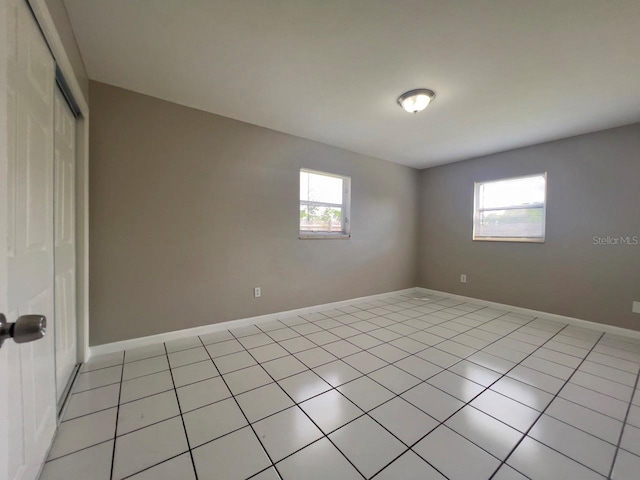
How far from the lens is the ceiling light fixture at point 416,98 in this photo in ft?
7.58

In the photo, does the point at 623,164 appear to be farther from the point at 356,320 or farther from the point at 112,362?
the point at 112,362

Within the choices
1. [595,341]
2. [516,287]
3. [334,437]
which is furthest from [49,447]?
[516,287]

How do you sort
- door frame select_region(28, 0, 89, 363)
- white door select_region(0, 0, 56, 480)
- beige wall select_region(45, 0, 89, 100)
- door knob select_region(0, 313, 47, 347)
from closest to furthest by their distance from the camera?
door knob select_region(0, 313, 47, 347), white door select_region(0, 0, 56, 480), beige wall select_region(45, 0, 89, 100), door frame select_region(28, 0, 89, 363)

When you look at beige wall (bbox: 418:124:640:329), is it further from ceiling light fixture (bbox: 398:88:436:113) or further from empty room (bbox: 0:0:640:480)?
ceiling light fixture (bbox: 398:88:436:113)

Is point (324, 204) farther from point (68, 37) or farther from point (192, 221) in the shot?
point (68, 37)

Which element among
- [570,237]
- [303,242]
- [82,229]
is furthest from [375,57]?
[570,237]

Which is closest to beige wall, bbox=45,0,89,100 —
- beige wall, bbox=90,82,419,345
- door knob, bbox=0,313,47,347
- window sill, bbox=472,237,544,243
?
beige wall, bbox=90,82,419,345

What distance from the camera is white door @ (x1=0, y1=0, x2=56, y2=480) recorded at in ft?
2.99

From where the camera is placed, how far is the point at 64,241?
1791 mm

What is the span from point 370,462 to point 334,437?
228 millimetres

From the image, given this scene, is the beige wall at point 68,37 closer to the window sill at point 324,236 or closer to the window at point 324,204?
the window at point 324,204

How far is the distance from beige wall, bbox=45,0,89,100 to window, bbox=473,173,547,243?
5018 millimetres

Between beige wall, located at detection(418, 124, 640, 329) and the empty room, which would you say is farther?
beige wall, located at detection(418, 124, 640, 329)

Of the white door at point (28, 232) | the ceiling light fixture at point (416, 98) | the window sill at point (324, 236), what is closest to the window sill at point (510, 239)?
the window sill at point (324, 236)
